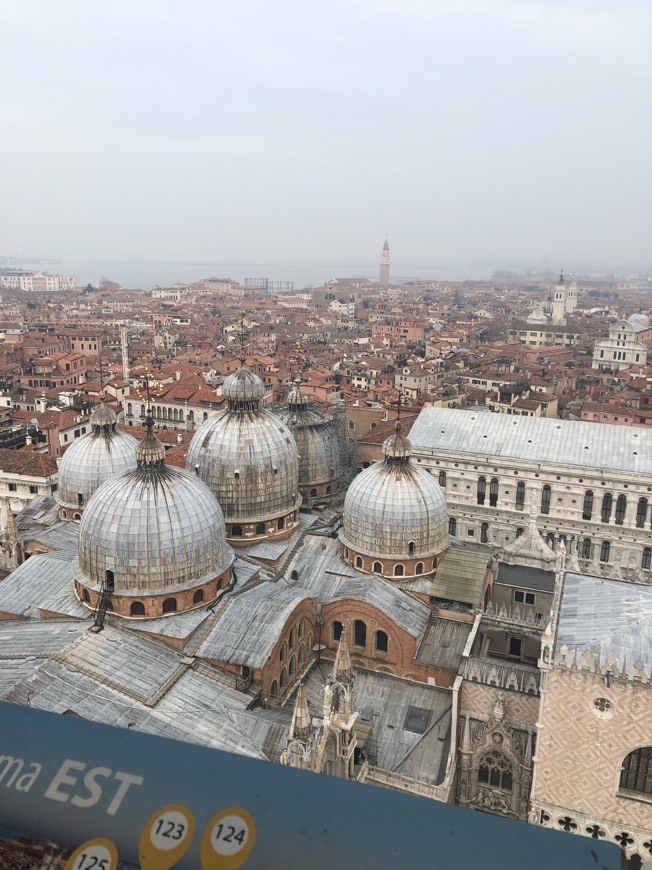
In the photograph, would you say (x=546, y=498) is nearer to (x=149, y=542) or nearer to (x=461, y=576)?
(x=461, y=576)

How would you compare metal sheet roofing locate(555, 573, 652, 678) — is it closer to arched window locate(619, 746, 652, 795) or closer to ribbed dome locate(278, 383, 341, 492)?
arched window locate(619, 746, 652, 795)

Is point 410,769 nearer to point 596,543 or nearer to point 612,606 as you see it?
point 612,606

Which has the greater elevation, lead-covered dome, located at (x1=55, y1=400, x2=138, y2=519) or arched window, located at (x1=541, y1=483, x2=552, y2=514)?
lead-covered dome, located at (x1=55, y1=400, x2=138, y2=519)

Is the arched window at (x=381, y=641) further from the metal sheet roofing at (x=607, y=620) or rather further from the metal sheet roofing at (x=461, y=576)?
the metal sheet roofing at (x=607, y=620)

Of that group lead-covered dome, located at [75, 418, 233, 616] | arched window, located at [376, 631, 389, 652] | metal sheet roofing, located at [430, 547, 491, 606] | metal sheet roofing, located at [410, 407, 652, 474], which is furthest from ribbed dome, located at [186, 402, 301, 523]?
metal sheet roofing, located at [410, 407, 652, 474]

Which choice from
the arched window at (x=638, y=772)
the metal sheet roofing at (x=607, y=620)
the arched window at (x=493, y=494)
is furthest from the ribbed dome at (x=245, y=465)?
the arched window at (x=638, y=772)

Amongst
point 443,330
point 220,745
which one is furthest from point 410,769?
point 443,330

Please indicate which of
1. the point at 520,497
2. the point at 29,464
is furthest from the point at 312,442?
A: the point at 29,464
